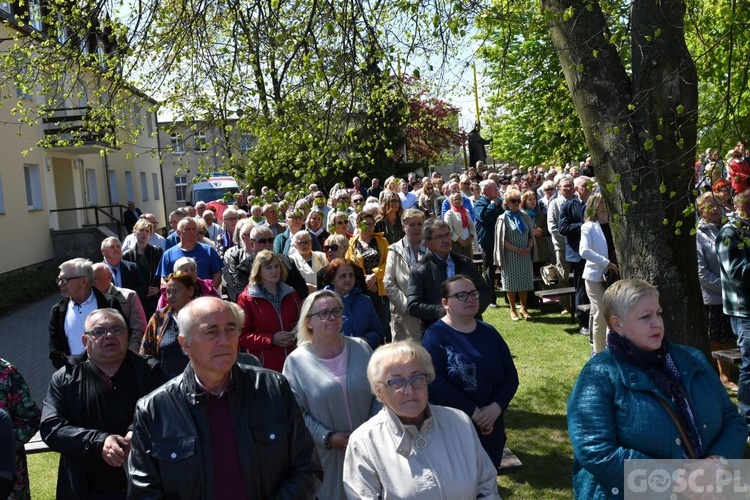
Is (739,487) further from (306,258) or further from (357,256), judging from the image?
(306,258)

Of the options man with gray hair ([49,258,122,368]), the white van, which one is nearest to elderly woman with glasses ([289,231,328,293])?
man with gray hair ([49,258,122,368])

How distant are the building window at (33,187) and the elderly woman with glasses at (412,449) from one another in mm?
23722

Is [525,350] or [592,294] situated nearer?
[592,294]

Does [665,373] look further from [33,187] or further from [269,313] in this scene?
[33,187]

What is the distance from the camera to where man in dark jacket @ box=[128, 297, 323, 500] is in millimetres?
3301

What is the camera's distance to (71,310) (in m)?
6.82

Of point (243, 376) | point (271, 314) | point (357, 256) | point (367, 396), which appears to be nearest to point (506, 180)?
point (357, 256)

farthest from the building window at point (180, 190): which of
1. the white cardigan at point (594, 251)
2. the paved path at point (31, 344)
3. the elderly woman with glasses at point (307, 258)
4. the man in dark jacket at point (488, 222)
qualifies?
the white cardigan at point (594, 251)

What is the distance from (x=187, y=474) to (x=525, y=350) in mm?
7539

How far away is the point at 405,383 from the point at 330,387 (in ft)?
3.65

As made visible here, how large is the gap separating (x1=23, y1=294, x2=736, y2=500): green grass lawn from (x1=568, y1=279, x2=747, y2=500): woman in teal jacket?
2.01 metres

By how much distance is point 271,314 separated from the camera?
680 centimetres

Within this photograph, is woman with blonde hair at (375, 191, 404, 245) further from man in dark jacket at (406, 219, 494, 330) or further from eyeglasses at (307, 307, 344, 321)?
eyeglasses at (307, 307, 344, 321)

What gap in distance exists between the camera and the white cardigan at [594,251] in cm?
904
